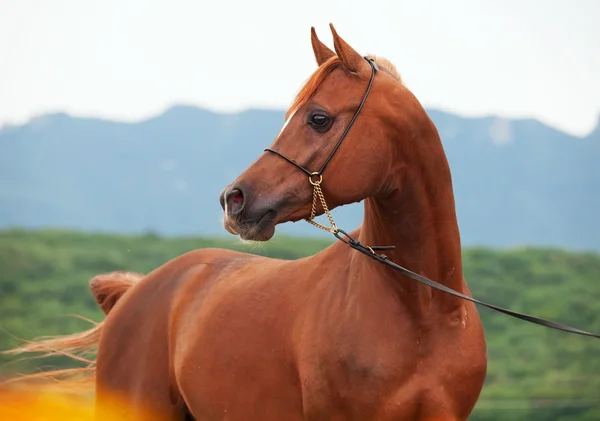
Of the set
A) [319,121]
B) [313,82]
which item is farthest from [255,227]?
[313,82]

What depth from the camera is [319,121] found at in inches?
153

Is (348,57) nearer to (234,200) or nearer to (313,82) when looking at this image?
(313,82)

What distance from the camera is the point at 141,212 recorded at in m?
21.6

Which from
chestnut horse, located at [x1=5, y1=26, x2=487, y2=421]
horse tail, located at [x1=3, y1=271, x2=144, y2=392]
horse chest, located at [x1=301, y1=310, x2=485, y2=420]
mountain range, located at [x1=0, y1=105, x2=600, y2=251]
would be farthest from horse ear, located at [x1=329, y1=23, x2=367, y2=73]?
mountain range, located at [x1=0, y1=105, x2=600, y2=251]

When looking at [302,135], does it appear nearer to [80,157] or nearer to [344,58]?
[344,58]

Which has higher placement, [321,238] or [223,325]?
[223,325]

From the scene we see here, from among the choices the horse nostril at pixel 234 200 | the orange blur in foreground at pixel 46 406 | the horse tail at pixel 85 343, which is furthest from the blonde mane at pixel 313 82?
the orange blur in foreground at pixel 46 406

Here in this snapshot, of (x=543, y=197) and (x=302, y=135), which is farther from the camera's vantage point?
(x=543, y=197)

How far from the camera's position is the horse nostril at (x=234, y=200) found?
375cm

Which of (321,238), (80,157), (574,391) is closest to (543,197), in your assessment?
(321,238)

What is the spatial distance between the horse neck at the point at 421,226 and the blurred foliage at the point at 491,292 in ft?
27.0

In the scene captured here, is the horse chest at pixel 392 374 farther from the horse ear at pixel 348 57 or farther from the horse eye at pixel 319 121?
the horse ear at pixel 348 57

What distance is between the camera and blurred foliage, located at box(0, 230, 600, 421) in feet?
45.2

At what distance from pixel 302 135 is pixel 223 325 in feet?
4.30
